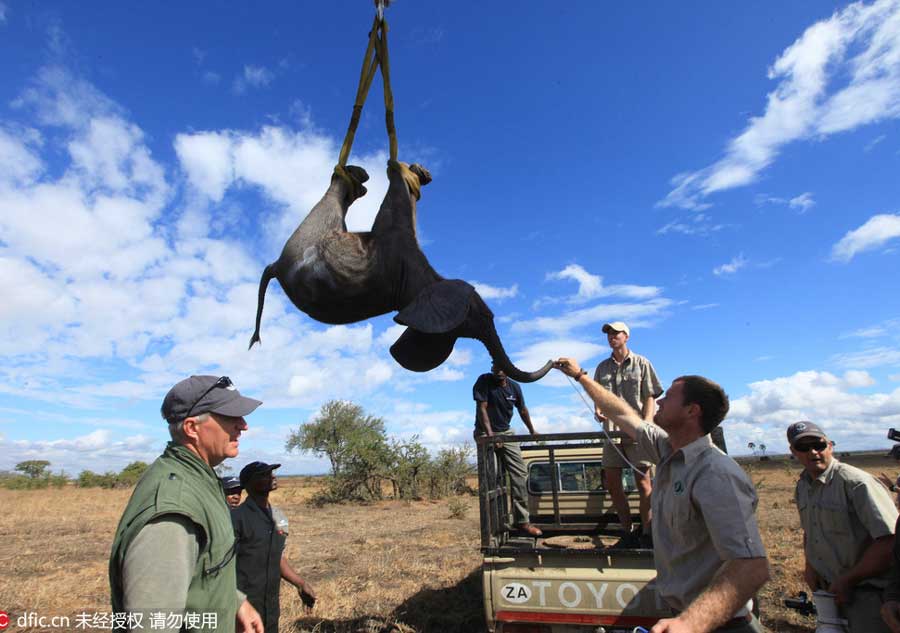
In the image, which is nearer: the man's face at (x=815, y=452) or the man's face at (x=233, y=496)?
the man's face at (x=815, y=452)

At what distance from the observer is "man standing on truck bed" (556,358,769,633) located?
7.06 feet

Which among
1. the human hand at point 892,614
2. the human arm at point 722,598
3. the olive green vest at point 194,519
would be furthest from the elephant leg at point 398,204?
the human hand at point 892,614

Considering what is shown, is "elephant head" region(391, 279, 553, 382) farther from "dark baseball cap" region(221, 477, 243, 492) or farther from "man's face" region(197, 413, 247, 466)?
"dark baseball cap" region(221, 477, 243, 492)

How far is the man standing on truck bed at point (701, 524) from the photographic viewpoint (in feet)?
7.06

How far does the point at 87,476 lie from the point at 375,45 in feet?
122

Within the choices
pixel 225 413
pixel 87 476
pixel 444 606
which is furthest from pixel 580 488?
pixel 87 476

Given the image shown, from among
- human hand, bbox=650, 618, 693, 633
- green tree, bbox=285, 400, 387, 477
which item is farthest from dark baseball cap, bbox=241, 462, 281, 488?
green tree, bbox=285, 400, 387, 477

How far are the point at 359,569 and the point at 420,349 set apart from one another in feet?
25.0

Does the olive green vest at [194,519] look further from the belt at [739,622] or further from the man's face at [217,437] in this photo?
the belt at [739,622]

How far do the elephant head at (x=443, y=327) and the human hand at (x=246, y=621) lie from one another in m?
1.46

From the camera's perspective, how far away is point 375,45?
3.30 m

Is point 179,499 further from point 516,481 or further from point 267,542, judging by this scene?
point 516,481

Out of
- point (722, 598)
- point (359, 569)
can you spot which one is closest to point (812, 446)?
point (722, 598)

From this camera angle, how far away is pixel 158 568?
1.89 m
